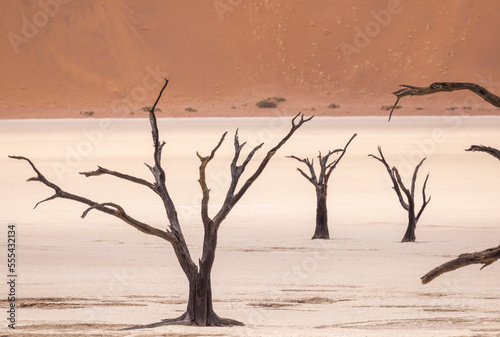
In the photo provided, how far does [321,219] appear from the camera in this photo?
13.8 meters

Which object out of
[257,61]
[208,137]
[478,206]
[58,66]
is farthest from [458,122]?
[58,66]

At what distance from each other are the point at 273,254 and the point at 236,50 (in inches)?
2687

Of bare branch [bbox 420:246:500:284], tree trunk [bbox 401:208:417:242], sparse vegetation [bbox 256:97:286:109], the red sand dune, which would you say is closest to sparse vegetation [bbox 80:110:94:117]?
the red sand dune

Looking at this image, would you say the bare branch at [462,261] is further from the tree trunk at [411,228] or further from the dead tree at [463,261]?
the tree trunk at [411,228]

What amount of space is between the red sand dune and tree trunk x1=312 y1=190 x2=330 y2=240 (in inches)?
2197

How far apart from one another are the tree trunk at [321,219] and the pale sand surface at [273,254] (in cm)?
14

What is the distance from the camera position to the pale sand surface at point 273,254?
827cm

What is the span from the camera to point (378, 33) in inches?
2990

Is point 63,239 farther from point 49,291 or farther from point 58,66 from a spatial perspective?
point 58,66

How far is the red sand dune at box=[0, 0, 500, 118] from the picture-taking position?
241ft

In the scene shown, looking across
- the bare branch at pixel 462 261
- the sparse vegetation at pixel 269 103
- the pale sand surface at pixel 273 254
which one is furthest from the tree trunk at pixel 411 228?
the sparse vegetation at pixel 269 103

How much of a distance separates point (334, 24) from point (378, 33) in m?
4.43

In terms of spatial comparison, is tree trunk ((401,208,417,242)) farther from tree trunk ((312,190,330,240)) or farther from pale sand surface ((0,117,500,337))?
tree trunk ((312,190,330,240))

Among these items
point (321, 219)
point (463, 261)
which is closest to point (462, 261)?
point (463, 261)
